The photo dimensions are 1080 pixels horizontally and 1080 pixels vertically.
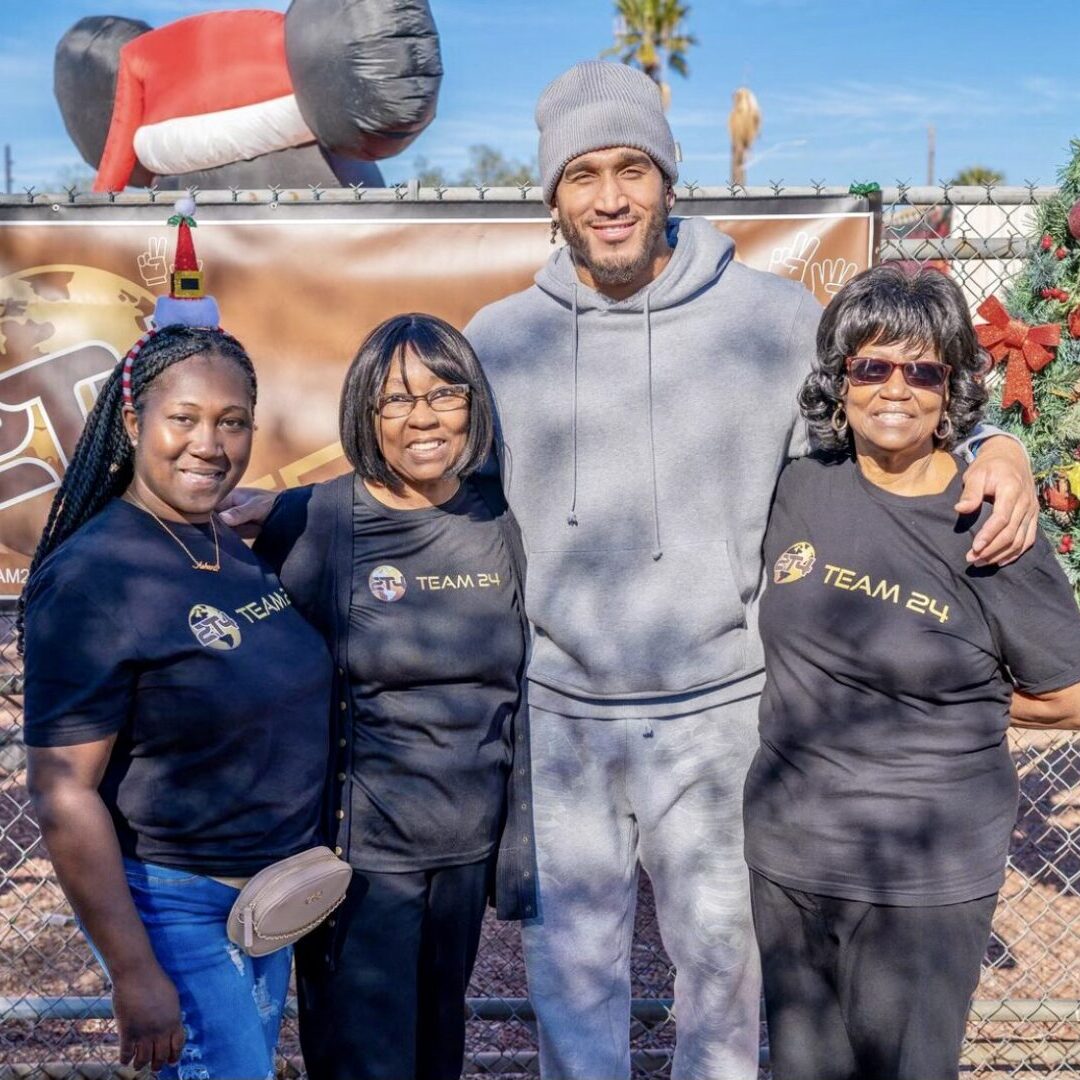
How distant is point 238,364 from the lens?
2.33 meters

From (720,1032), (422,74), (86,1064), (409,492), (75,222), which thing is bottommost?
(86,1064)

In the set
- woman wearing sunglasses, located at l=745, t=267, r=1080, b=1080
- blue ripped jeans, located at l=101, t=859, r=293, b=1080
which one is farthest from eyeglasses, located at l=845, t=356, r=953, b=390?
blue ripped jeans, located at l=101, t=859, r=293, b=1080

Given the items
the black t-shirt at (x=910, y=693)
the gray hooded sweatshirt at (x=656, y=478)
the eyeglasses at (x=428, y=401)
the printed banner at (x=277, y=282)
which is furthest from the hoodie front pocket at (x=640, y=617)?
the printed banner at (x=277, y=282)

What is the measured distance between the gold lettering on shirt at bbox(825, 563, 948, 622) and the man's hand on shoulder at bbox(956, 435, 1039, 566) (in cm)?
11

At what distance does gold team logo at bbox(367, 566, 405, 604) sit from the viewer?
99.0 inches

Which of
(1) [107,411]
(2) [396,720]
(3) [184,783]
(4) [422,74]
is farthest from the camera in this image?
(4) [422,74]

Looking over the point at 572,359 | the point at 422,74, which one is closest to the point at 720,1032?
the point at 572,359

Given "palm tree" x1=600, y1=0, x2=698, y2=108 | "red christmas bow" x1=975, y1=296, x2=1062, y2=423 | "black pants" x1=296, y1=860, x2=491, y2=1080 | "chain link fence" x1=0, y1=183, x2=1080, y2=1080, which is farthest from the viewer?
"palm tree" x1=600, y1=0, x2=698, y2=108

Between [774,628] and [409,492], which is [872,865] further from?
[409,492]

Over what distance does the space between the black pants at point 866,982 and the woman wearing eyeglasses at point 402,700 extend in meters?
0.68

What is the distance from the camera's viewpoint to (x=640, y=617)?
8.79ft

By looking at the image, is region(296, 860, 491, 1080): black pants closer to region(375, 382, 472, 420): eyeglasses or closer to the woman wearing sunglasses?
the woman wearing sunglasses

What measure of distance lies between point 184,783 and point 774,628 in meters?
1.21

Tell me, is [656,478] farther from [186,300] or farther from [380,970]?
[380,970]
